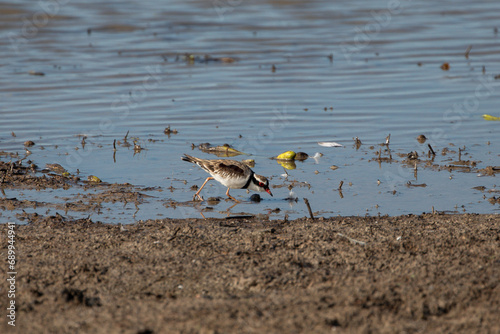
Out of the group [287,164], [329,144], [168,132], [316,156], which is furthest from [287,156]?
[168,132]

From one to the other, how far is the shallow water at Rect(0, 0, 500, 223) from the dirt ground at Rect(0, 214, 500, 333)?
3.68 feet

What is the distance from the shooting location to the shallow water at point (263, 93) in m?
9.04

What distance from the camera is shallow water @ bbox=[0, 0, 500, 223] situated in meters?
9.04

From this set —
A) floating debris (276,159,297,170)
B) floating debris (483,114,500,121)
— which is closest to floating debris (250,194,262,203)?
floating debris (276,159,297,170)

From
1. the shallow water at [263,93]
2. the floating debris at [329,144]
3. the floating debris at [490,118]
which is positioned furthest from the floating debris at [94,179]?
the floating debris at [490,118]

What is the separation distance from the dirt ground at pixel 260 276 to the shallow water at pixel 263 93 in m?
1.12

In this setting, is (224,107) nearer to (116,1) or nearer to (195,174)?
(195,174)

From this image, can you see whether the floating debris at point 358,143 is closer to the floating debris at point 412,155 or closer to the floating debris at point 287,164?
the floating debris at point 412,155

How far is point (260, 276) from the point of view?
535 centimetres

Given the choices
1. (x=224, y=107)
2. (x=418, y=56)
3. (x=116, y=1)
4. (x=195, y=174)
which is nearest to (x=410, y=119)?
(x=224, y=107)

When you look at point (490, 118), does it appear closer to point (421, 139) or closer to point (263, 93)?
point (421, 139)

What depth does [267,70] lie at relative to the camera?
17.4 m

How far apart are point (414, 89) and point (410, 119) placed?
2597 millimetres

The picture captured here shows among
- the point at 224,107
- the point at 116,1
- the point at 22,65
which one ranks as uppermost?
the point at 116,1
